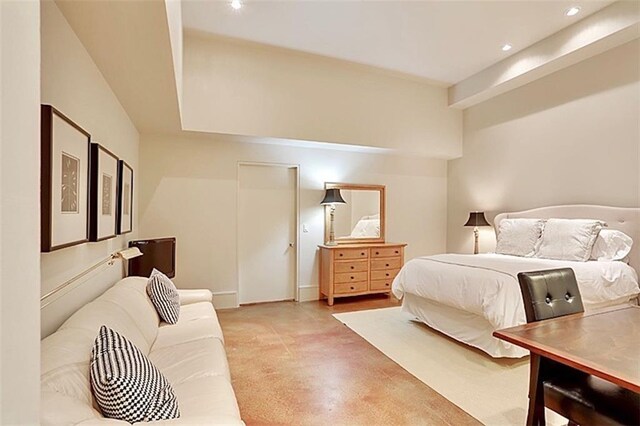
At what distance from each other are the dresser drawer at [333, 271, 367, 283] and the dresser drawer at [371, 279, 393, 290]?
0.18m

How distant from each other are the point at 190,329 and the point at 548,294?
98.1 inches

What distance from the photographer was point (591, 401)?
60.0 inches

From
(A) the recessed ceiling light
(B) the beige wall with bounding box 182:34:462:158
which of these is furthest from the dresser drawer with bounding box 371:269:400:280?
(A) the recessed ceiling light

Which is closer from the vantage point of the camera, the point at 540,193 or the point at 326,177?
the point at 540,193

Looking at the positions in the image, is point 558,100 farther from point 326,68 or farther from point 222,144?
point 222,144

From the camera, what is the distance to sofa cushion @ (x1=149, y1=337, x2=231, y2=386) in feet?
6.59

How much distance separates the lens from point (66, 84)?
193 cm

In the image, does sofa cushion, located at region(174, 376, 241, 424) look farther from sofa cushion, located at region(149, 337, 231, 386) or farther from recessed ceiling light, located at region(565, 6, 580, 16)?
recessed ceiling light, located at region(565, 6, 580, 16)

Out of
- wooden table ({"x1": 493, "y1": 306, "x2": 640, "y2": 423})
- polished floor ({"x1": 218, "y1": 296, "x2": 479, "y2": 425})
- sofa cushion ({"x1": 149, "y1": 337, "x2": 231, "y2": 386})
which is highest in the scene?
wooden table ({"x1": 493, "y1": 306, "x2": 640, "y2": 423})

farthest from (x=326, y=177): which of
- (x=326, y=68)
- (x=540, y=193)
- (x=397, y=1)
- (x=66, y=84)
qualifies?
(x=66, y=84)

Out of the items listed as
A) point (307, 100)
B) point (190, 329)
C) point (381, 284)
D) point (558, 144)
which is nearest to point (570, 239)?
point (558, 144)

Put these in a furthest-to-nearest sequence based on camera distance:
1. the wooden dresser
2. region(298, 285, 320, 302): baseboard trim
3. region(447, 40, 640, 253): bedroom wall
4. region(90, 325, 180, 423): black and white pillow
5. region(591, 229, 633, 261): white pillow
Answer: region(298, 285, 320, 302): baseboard trim → the wooden dresser → region(447, 40, 640, 253): bedroom wall → region(591, 229, 633, 261): white pillow → region(90, 325, 180, 423): black and white pillow

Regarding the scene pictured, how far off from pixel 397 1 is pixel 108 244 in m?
3.61

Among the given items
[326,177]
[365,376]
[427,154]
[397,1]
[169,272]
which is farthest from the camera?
[427,154]
